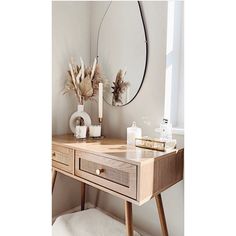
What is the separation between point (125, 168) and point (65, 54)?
106 centimetres

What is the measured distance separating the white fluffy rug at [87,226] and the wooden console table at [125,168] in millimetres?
358

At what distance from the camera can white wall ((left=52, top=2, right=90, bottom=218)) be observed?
5.19ft

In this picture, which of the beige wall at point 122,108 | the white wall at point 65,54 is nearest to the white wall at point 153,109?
the beige wall at point 122,108

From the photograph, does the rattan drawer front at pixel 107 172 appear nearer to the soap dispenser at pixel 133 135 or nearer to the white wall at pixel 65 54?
the soap dispenser at pixel 133 135

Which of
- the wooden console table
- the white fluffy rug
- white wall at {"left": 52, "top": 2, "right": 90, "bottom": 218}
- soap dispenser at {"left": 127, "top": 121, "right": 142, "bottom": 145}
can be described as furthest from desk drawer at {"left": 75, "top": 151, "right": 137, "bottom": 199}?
white wall at {"left": 52, "top": 2, "right": 90, "bottom": 218}

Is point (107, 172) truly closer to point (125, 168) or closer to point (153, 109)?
point (125, 168)

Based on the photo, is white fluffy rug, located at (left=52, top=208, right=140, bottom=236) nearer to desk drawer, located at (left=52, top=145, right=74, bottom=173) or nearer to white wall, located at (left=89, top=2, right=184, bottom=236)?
white wall, located at (left=89, top=2, right=184, bottom=236)

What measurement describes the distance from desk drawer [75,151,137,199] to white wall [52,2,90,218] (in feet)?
1.90

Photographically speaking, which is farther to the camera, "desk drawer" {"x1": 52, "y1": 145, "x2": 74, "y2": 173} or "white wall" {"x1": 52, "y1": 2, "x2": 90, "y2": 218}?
"white wall" {"x1": 52, "y1": 2, "x2": 90, "y2": 218}

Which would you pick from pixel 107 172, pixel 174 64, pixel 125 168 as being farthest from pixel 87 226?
pixel 174 64
